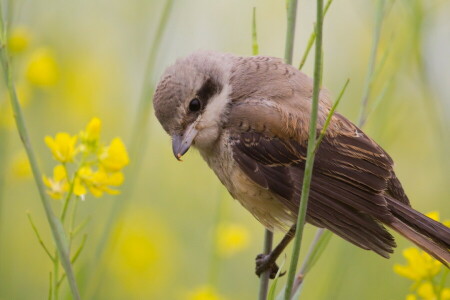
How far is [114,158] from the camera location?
2.13 m

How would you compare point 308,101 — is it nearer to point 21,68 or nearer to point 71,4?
point 21,68

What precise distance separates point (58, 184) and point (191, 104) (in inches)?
31.4

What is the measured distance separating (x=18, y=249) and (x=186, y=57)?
5.93 feet

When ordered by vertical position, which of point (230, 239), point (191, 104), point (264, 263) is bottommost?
point (230, 239)

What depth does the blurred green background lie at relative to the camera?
327cm

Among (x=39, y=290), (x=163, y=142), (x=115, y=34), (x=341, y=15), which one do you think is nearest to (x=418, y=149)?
(x=341, y=15)

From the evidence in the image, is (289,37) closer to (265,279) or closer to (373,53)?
(373,53)

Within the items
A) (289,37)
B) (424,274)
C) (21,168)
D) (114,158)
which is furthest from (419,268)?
(21,168)

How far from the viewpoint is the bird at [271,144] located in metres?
2.60

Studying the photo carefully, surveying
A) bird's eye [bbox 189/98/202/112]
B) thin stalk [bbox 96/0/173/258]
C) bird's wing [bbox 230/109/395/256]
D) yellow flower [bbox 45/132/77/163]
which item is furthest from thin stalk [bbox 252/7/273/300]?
yellow flower [bbox 45/132/77/163]

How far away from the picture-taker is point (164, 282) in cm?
407

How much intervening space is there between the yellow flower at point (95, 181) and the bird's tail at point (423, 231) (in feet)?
2.92

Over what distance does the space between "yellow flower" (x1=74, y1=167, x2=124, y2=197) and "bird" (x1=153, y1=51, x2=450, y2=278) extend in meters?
0.60

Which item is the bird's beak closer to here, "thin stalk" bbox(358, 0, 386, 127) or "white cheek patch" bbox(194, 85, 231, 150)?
"white cheek patch" bbox(194, 85, 231, 150)
